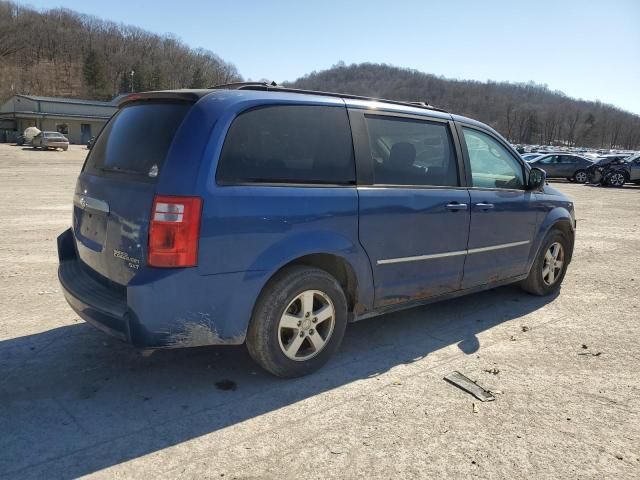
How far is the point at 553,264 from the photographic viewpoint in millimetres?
5684

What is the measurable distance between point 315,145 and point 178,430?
1986mm

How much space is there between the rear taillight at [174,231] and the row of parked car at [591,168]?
2518cm

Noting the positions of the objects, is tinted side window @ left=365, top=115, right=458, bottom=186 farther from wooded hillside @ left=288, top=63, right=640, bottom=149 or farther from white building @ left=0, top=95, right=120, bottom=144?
wooded hillside @ left=288, top=63, right=640, bottom=149

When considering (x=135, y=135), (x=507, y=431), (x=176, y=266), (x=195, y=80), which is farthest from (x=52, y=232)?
(x=195, y=80)

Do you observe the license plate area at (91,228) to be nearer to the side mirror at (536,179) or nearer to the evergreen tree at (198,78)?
the side mirror at (536,179)

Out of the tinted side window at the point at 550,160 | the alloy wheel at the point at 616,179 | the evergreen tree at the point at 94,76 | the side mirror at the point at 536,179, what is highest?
the evergreen tree at the point at 94,76

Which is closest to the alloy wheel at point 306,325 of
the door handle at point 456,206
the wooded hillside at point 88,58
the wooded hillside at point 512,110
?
the door handle at point 456,206

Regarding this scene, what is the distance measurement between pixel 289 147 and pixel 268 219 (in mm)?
545

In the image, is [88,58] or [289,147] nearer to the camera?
[289,147]

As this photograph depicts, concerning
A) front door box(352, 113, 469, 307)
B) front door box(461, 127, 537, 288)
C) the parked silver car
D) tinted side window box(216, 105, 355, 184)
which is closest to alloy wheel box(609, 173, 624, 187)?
front door box(461, 127, 537, 288)

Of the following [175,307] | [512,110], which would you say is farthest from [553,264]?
[512,110]

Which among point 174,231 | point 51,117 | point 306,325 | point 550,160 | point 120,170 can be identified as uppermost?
point 51,117

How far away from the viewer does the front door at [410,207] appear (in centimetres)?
376

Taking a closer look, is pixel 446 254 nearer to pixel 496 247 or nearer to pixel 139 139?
pixel 496 247
